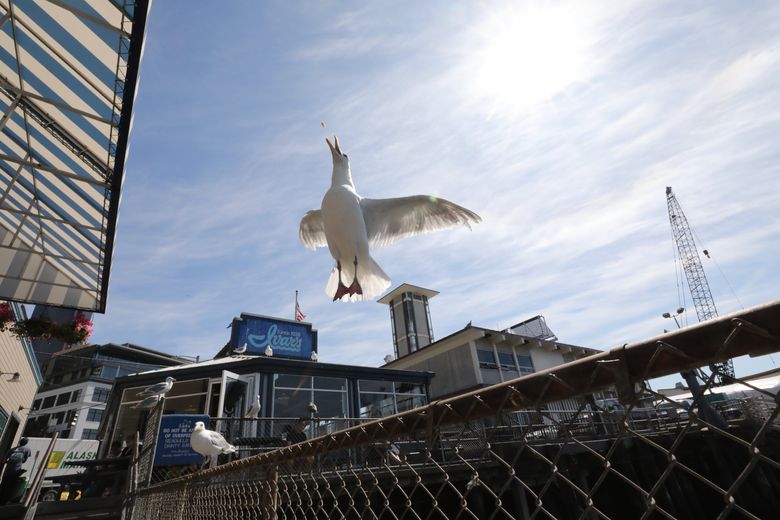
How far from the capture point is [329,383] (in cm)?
1463

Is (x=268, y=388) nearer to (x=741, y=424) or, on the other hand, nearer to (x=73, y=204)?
(x=73, y=204)

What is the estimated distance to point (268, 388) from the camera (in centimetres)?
1323

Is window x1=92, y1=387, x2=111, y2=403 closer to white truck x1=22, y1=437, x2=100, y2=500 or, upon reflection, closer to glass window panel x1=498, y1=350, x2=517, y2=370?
white truck x1=22, y1=437, x2=100, y2=500

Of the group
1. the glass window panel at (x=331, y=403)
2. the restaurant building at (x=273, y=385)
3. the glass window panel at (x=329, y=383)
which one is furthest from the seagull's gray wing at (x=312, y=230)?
the glass window panel at (x=331, y=403)

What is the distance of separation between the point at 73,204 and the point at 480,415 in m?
9.13

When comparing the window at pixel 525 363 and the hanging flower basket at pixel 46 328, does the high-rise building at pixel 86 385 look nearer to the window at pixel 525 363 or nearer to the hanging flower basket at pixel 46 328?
the window at pixel 525 363

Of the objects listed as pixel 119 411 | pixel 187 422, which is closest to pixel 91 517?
pixel 187 422

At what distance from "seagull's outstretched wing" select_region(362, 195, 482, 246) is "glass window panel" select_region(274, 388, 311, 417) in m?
8.39

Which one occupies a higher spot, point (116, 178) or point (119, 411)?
point (116, 178)

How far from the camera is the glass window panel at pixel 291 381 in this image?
44.3ft

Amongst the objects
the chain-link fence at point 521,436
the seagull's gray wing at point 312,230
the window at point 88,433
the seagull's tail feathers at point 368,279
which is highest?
the window at point 88,433

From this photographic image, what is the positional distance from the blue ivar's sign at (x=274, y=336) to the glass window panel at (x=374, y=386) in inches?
95.2

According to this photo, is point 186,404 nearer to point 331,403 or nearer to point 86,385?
point 331,403

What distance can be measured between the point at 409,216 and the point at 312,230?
221cm
